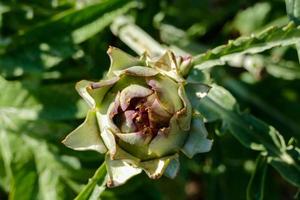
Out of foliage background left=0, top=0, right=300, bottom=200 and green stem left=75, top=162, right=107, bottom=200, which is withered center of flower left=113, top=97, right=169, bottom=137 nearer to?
green stem left=75, top=162, right=107, bottom=200

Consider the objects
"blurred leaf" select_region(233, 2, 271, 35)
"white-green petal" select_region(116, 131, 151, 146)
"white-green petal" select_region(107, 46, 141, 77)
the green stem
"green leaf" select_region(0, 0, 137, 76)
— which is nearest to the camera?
"white-green petal" select_region(116, 131, 151, 146)

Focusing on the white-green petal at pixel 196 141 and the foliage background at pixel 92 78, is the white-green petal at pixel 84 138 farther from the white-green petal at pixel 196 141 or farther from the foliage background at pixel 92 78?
the foliage background at pixel 92 78

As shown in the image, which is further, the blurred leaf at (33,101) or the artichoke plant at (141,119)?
the blurred leaf at (33,101)

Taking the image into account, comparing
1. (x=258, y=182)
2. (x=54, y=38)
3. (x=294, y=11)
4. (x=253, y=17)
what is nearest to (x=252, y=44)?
(x=294, y=11)

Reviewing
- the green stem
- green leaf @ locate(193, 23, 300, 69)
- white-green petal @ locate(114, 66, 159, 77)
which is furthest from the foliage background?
white-green petal @ locate(114, 66, 159, 77)

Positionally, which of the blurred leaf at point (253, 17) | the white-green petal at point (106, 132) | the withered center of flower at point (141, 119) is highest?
the withered center of flower at point (141, 119)

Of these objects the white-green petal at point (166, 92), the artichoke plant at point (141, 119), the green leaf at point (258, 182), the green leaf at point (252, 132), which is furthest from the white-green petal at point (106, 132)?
the green leaf at point (258, 182)

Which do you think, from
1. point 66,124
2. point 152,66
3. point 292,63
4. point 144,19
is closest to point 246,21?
point 292,63
